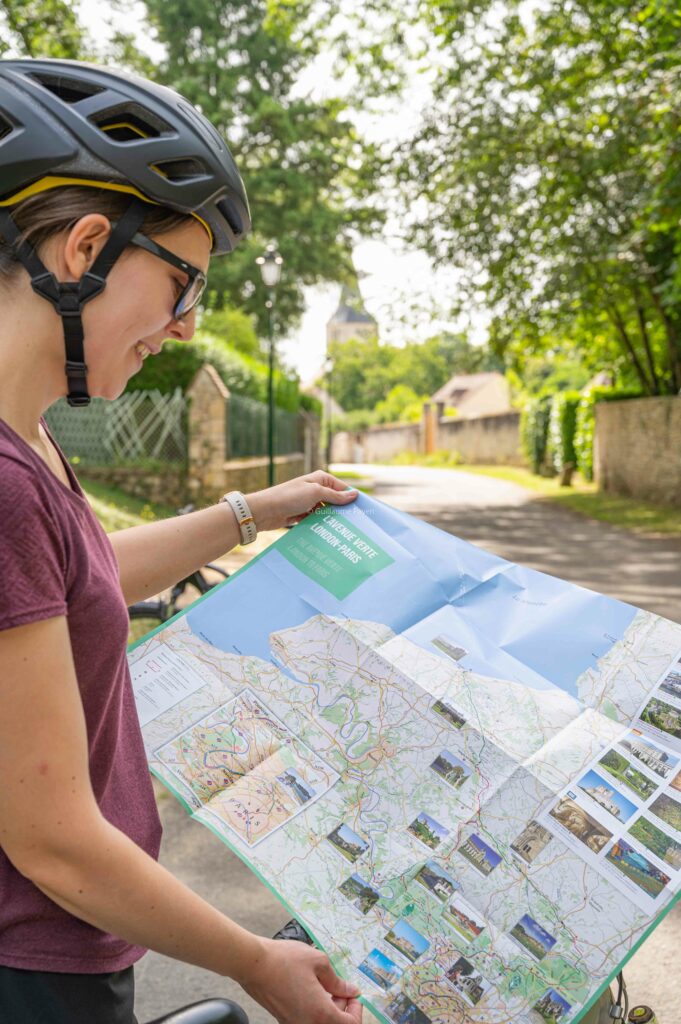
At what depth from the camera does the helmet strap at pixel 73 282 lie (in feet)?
3.23

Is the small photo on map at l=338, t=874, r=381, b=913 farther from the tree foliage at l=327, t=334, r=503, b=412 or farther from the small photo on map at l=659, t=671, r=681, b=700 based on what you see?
the tree foliage at l=327, t=334, r=503, b=412

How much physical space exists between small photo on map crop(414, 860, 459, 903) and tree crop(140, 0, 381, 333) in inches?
986

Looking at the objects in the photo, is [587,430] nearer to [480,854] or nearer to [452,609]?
[452,609]

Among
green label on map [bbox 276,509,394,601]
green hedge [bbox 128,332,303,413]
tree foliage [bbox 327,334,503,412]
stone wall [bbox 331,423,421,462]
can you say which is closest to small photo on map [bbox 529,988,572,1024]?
green label on map [bbox 276,509,394,601]

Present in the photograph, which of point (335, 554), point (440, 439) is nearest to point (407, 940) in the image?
point (335, 554)

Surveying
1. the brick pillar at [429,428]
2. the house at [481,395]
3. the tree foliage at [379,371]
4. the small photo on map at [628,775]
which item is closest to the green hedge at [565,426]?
the brick pillar at [429,428]

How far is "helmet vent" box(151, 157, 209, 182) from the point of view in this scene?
110cm

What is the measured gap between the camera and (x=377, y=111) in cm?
1927

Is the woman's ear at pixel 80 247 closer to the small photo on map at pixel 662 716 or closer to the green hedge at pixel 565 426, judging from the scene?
the small photo on map at pixel 662 716

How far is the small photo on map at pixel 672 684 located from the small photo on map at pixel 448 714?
0.27 m

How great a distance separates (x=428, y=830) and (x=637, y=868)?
253 mm

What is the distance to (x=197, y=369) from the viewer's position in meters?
17.3

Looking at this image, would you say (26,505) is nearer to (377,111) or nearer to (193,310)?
(193,310)

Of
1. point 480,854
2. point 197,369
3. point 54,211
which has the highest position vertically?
point 197,369
